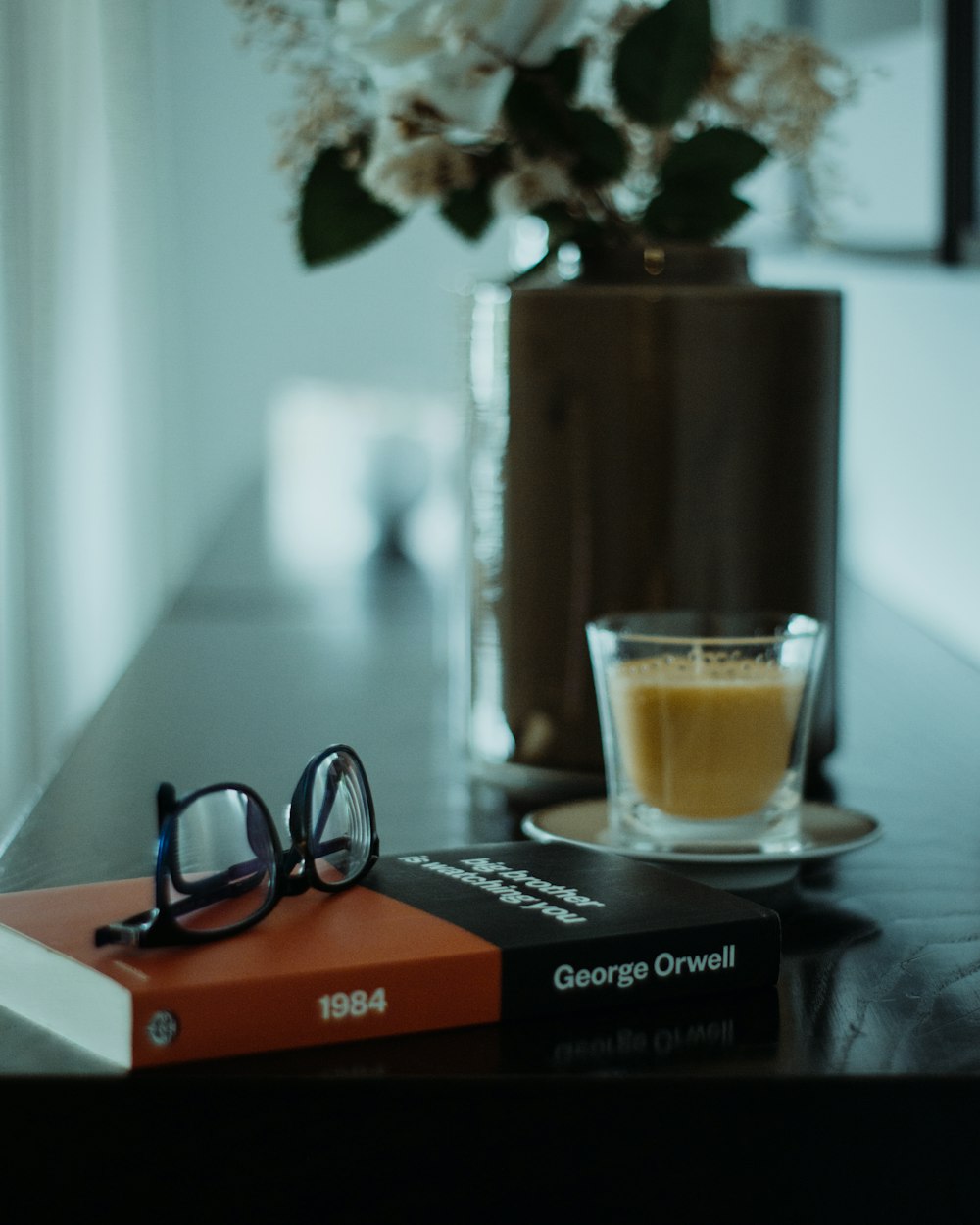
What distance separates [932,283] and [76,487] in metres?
2.02

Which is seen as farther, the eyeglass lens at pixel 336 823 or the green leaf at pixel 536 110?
the green leaf at pixel 536 110

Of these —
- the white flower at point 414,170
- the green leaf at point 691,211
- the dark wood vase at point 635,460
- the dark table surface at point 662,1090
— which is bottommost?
the dark table surface at point 662,1090

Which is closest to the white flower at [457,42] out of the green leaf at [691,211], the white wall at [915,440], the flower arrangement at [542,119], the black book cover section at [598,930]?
the flower arrangement at [542,119]

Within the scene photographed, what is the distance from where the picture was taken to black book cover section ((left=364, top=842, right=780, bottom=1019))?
0.57 m

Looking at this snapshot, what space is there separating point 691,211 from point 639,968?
530mm

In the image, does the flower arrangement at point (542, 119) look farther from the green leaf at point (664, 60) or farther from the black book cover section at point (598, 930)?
the black book cover section at point (598, 930)

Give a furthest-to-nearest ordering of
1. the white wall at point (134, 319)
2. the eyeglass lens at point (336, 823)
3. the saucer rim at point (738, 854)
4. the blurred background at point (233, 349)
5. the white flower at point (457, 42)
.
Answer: the white wall at point (134, 319), the blurred background at point (233, 349), the white flower at point (457, 42), the saucer rim at point (738, 854), the eyeglass lens at point (336, 823)

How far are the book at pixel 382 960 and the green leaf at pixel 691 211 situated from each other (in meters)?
0.46

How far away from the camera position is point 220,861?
589 mm

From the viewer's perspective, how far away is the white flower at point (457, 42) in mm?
857

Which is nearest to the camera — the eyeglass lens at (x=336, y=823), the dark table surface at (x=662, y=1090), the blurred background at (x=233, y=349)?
the dark table surface at (x=662, y=1090)

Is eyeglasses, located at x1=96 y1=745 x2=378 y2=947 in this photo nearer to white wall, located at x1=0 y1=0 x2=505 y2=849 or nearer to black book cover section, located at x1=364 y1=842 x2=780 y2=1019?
black book cover section, located at x1=364 y1=842 x2=780 y2=1019

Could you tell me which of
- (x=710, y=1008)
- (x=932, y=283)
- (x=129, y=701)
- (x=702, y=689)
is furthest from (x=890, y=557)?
(x=710, y=1008)

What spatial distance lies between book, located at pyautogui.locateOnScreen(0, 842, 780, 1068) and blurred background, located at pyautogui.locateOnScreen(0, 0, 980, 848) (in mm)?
475
